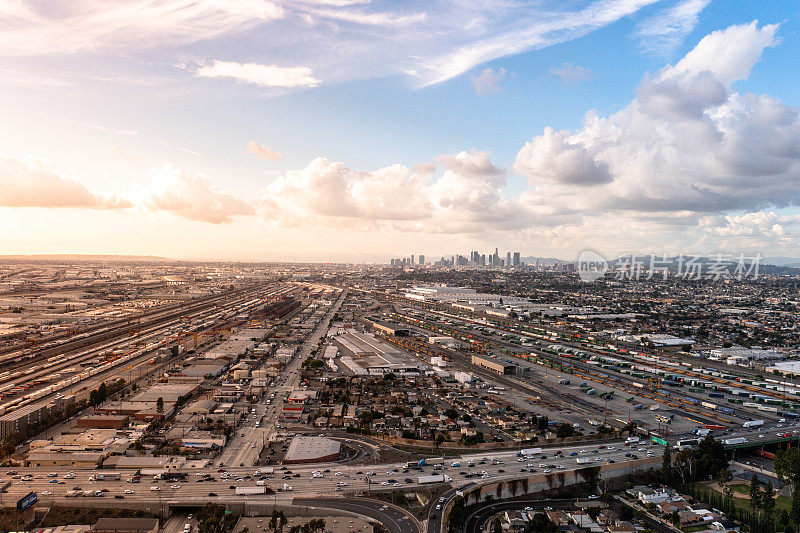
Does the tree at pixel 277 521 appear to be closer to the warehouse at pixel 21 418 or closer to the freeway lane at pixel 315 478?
the freeway lane at pixel 315 478

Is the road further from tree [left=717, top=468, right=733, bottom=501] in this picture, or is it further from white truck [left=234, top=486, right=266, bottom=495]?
tree [left=717, top=468, right=733, bottom=501]

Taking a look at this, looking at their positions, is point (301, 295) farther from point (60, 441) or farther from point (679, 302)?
point (60, 441)

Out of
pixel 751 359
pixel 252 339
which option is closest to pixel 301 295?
pixel 252 339

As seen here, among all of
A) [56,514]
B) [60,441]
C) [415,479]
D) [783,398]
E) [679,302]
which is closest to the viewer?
[56,514]

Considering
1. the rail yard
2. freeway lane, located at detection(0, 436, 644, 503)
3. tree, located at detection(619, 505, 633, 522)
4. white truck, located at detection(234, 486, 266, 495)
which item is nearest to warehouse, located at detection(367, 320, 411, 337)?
the rail yard

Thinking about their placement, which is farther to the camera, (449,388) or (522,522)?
(449,388)

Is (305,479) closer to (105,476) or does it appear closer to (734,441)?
(105,476)

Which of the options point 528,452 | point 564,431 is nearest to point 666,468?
point 564,431

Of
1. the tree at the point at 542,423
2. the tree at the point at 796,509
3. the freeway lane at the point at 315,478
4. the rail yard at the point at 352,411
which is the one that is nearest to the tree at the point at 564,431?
the rail yard at the point at 352,411
